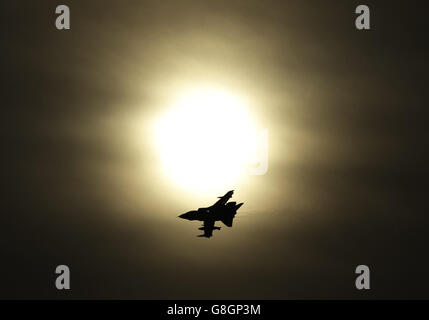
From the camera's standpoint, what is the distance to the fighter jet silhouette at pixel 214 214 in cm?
4041

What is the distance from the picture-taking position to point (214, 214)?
4041cm

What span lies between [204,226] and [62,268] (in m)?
13.8

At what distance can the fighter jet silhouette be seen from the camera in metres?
40.4

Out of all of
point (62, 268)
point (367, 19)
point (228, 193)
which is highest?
point (367, 19)
